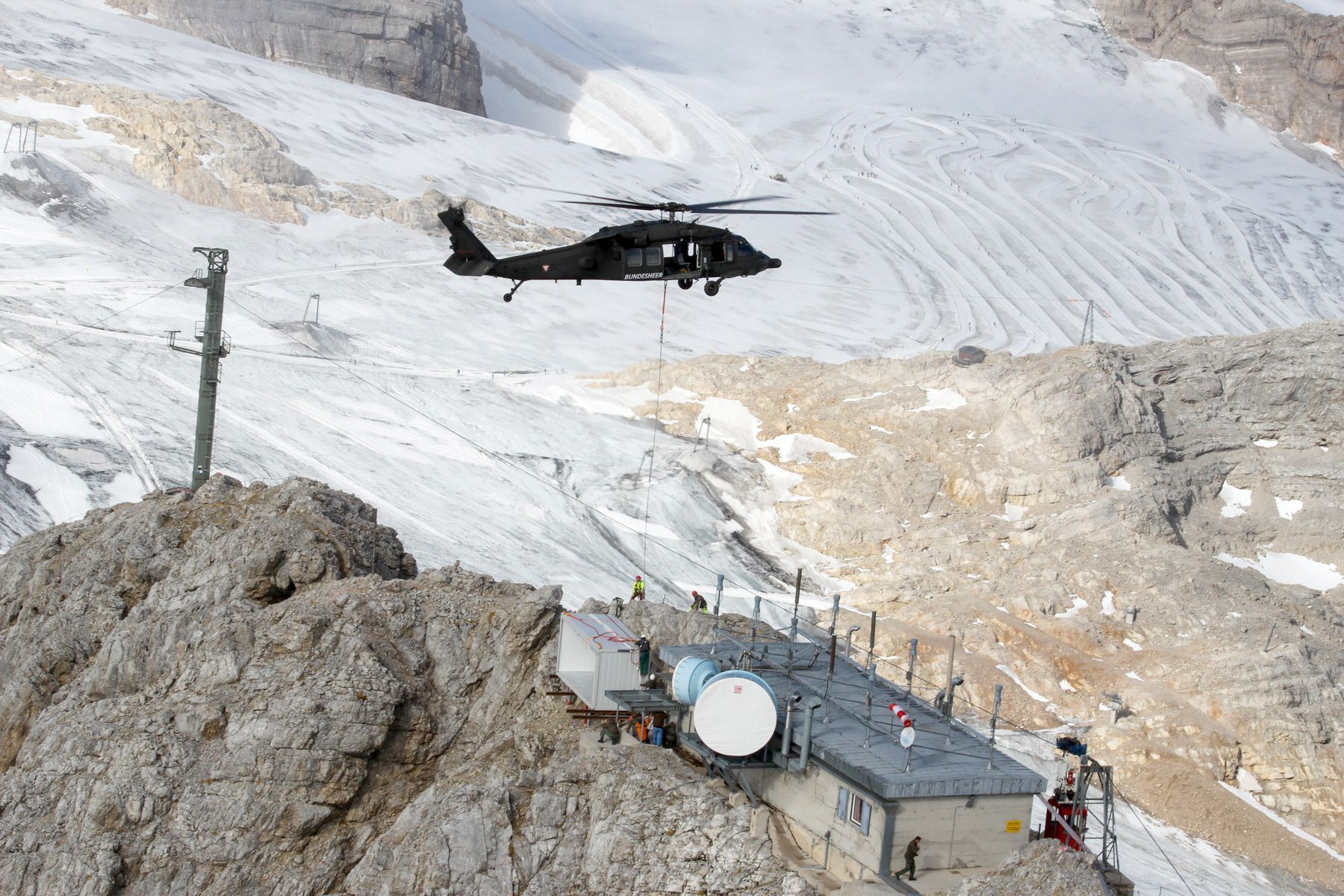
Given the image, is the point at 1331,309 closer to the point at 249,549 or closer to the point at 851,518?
the point at 851,518

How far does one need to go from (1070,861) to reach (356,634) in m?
12.7

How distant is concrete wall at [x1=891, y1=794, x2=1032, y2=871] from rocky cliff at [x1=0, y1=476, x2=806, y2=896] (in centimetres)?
176

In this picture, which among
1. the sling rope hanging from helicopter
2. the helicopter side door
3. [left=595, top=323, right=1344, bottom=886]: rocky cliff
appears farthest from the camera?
the sling rope hanging from helicopter

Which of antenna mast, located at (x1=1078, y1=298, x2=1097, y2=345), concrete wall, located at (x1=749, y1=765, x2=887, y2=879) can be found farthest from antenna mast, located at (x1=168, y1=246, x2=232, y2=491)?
antenna mast, located at (x1=1078, y1=298, x2=1097, y2=345)

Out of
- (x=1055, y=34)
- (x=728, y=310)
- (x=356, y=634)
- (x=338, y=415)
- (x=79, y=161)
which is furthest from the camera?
(x=1055, y=34)

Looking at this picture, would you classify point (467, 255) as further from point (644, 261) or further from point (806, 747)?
point (806, 747)

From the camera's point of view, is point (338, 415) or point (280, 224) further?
point (280, 224)

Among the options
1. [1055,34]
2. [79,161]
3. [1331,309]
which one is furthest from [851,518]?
[1055,34]

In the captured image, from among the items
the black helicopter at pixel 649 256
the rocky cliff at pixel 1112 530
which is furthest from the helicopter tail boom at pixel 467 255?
the rocky cliff at pixel 1112 530

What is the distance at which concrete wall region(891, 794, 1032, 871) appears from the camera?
605 inches

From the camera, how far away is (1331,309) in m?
95.2

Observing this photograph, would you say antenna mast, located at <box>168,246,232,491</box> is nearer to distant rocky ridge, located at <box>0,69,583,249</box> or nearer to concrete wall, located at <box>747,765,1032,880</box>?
concrete wall, located at <box>747,765,1032,880</box>

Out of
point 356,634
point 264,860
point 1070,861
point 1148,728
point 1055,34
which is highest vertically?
point 1055,34

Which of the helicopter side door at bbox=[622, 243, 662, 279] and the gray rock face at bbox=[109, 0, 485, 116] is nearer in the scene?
the helicopter side door at bbox=[622, 243, 662, 279]
